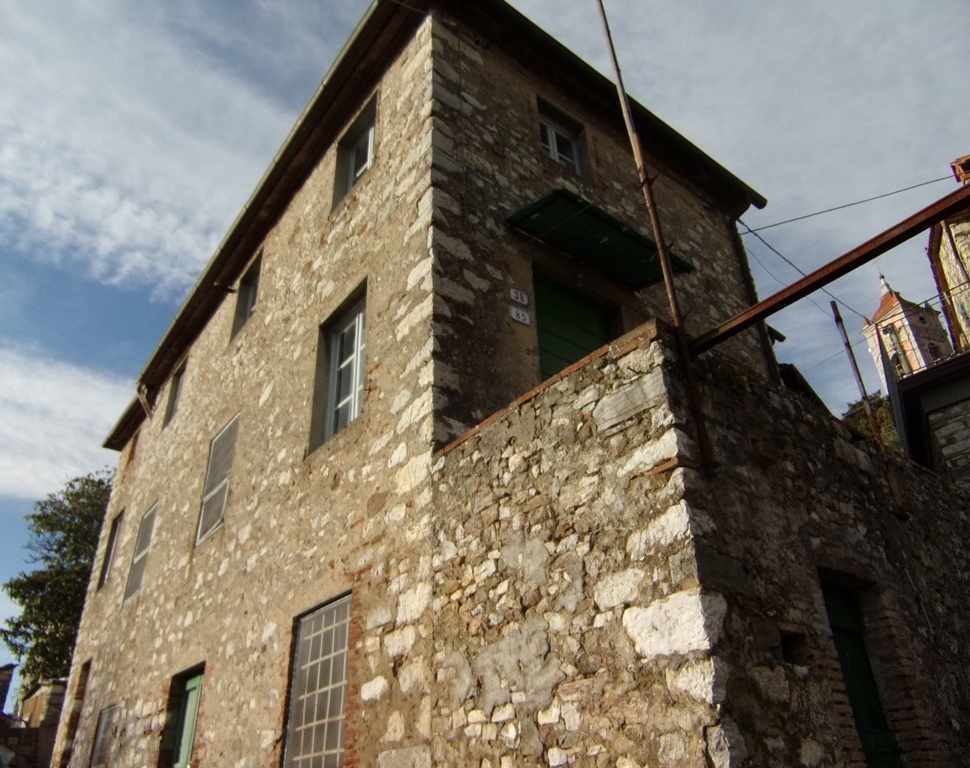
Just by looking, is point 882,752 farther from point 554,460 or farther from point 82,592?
point 82,592

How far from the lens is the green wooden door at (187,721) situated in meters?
7.19

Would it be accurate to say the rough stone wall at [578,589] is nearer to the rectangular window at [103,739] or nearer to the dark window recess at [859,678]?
the dark window recess at [859,678]

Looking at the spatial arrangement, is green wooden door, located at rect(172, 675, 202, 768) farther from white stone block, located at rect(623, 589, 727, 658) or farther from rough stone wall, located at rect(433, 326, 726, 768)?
white stone block, located at rect(623, 589, 727, 658)

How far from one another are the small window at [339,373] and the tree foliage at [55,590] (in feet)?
55.3

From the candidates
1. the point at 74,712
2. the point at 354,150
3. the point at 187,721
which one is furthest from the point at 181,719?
the point at 354,150

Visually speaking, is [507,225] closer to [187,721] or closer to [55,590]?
[187,721]

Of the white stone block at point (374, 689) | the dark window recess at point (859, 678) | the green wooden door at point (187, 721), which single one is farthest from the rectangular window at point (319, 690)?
the dark window recess at point (859, 678)

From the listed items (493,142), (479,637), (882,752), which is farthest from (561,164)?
(882,752)

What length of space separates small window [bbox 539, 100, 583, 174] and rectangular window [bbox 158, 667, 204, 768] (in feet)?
21.2

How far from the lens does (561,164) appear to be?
7.80 metres

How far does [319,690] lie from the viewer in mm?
5367

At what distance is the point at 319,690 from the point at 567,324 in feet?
11.8

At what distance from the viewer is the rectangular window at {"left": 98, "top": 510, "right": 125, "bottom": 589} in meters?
12.4

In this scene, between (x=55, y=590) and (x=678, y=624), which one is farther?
(x=55, y=590)
